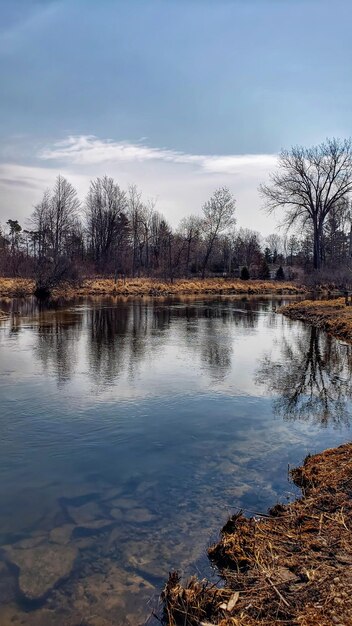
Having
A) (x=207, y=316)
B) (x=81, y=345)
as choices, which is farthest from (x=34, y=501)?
(x=207, y=316)

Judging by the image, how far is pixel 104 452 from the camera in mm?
6355

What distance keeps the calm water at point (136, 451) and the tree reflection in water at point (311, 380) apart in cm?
6

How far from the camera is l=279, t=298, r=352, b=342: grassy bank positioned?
17791 millimetres

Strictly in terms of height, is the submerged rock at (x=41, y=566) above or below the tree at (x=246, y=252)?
below

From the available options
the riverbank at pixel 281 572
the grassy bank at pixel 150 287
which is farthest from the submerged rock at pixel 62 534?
the grassy bank at pixel 150 287

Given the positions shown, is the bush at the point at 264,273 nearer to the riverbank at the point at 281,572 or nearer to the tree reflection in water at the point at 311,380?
the tree reflection in water at the point at 311,380

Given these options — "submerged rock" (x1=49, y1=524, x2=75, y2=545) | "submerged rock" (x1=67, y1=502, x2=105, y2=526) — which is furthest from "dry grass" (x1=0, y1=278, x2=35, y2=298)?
"submerged rock" (x1=49, y1=524, x2=75, y2=545)

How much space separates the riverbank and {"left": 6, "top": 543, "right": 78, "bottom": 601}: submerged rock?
0.92m

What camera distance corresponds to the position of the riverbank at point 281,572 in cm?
315

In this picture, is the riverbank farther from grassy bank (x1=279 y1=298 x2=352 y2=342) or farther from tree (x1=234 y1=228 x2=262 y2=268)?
tree (x1=234 y1=228 x2=262 y2=268)

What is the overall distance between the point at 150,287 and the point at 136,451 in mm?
39026

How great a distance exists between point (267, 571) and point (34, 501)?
2569 mm

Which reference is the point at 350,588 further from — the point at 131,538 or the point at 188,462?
the point at 188,462

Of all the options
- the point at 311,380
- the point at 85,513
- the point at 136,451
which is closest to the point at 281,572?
the point at 85,513
